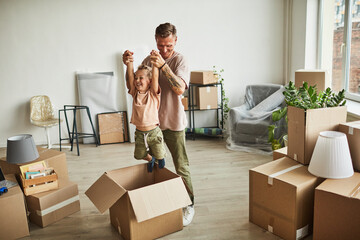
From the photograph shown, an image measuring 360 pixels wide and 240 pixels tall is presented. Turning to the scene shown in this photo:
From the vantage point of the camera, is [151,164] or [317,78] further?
[317,78]

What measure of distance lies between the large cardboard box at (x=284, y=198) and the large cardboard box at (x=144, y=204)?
553mm

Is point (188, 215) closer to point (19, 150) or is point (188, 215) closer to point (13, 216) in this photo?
point (13, 216)


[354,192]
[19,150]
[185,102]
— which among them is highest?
[185,102]

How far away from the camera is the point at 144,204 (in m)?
2.35

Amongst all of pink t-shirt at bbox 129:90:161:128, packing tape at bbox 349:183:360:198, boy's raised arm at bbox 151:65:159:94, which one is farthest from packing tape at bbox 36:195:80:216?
packing tape at bbox 349:183:360:198

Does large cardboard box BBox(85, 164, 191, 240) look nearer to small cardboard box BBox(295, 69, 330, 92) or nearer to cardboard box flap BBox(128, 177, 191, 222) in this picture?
cardboard box flap BBox(128, 177, 191, 222)

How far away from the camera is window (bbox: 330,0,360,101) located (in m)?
→ 4.12

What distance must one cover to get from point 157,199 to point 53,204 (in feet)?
3.25

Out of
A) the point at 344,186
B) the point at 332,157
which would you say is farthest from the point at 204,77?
the point at 344,186

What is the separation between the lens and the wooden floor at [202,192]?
105 inches

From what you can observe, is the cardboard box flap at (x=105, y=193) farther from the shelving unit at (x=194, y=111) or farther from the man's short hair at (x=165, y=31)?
the shelving unit at (x=194, y=111)

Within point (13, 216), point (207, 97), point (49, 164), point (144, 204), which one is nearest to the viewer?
point (144, 204)

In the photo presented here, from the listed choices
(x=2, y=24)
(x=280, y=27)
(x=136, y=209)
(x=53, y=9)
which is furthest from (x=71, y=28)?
(x=136, y=209)

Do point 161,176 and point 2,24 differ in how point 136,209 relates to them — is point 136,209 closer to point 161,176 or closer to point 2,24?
point 161,176
